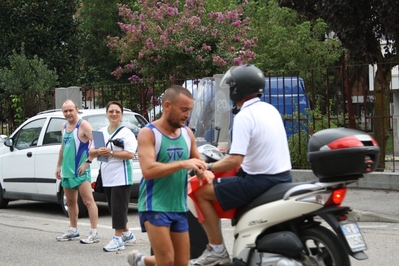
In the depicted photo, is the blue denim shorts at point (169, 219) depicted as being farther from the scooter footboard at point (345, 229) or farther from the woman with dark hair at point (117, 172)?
the woman with dark hair at point (117, 172)

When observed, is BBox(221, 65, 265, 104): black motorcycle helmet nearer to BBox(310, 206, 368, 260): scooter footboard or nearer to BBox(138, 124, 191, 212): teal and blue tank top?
BBox(138, 124, 191, 212): teal and blue tank top

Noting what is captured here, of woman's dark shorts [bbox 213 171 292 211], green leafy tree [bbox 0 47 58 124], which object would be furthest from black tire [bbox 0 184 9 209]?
woman's dark shorts [bbox 213 171 292 211]

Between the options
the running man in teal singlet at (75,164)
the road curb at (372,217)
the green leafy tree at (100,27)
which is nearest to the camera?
the running man in teal singlet at (75,164)

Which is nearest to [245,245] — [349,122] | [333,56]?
[349,122]

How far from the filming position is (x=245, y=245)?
6328mm

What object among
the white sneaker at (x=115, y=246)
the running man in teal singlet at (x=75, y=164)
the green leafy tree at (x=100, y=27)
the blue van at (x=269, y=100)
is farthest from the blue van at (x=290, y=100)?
the green leafy tree at (x=100, y=27)

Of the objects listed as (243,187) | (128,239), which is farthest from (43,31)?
(243,187)

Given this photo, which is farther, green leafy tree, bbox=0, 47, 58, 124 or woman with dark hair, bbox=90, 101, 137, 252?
green leafy tree, bbox=0, 47, 58, 124

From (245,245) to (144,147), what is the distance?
111 centimetres

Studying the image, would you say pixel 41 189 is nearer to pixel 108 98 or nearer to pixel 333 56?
pixel 108 98

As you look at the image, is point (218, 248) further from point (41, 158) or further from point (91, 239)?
point (41, 158)

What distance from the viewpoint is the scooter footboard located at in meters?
5.77

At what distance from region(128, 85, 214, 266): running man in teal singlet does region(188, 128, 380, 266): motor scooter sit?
0.56 metres

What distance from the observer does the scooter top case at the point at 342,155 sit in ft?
19.3
